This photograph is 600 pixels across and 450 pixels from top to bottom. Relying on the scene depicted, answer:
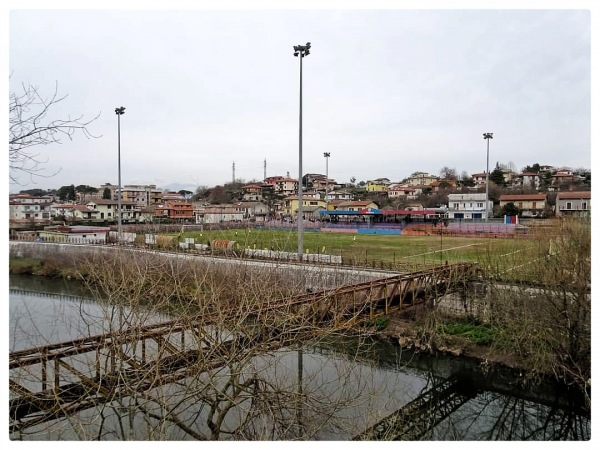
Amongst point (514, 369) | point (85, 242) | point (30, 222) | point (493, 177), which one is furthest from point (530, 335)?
point (493, 177)

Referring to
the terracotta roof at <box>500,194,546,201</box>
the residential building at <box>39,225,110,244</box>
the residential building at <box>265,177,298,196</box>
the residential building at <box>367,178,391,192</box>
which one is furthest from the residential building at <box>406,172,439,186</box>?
the residential building at <box>39,225,110,244</box>

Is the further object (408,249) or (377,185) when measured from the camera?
(377,185)

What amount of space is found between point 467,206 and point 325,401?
114 feet

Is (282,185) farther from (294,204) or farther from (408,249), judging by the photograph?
(408,249)

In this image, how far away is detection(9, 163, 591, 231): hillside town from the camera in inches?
1033

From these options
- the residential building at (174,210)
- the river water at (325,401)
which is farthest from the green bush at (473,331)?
the residential building at (174,210)

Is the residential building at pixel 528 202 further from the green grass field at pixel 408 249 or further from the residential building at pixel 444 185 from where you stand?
the residential building at pixel 444 185

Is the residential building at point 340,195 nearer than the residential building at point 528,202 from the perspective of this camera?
No

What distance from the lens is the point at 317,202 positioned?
52.5 m

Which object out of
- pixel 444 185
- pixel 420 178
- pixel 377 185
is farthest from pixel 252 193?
pixel 420 178

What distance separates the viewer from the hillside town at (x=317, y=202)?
26.2 meters

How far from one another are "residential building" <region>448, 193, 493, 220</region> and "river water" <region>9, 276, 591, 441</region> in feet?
90.1

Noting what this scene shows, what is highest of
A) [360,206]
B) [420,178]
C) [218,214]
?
[420,178]

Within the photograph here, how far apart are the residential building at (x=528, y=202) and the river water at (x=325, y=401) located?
19.7 meters
